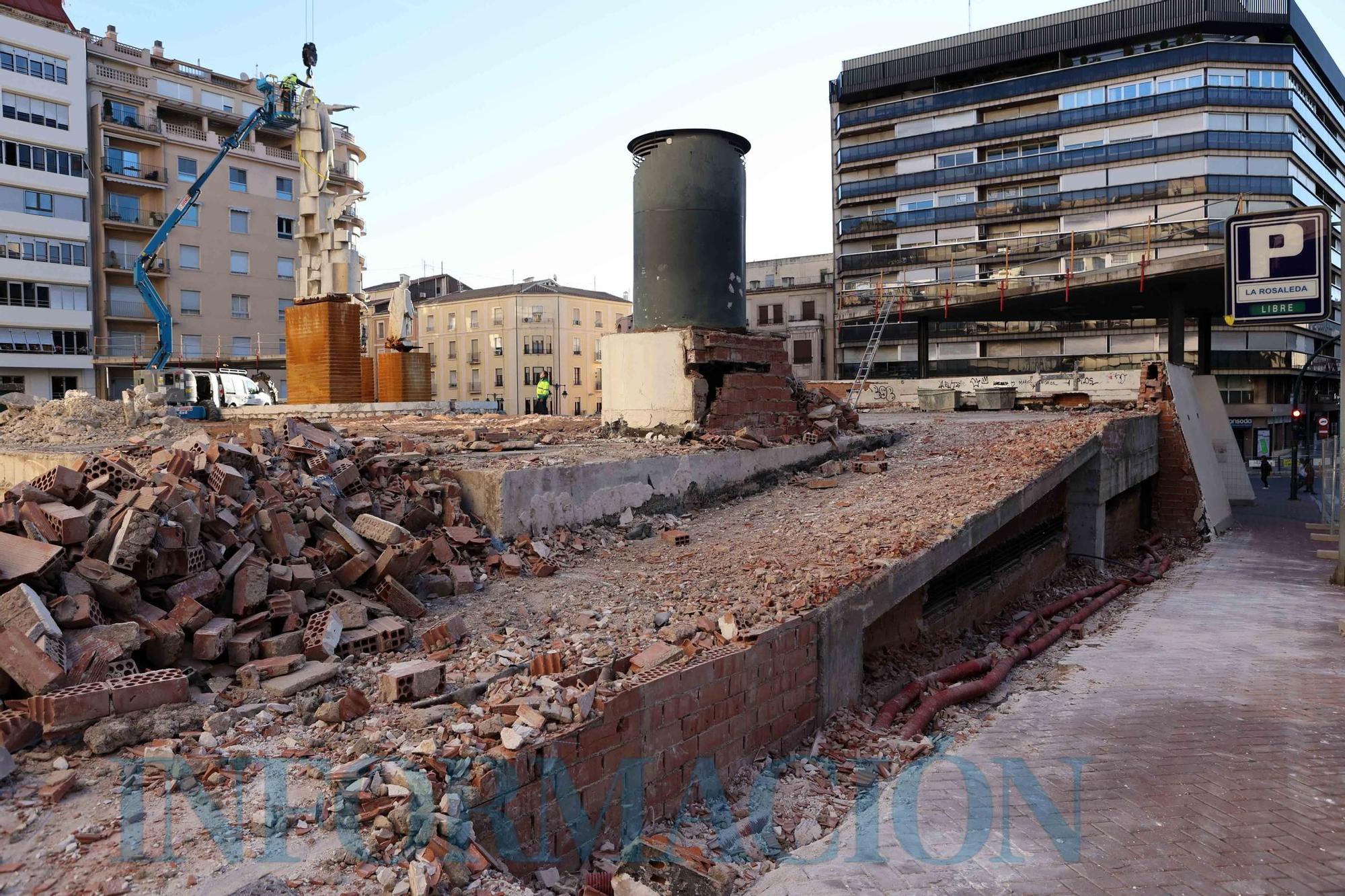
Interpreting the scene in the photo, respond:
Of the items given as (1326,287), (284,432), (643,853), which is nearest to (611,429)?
(284,432)

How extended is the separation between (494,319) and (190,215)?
2167 centimetres

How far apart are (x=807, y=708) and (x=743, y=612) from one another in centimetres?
71

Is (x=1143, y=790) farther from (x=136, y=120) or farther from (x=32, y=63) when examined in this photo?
(x=136, y=120)

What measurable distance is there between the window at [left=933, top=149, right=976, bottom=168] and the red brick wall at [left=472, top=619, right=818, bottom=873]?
51.6 metres

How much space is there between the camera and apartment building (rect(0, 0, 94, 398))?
1438 inches

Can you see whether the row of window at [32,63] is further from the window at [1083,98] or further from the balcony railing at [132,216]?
the window at [1083,98]

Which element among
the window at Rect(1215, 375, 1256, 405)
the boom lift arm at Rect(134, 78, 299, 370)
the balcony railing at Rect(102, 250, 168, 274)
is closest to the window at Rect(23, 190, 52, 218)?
the balcony railing at Rect(102, 250, 168, 274)

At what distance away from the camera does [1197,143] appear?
44.3m

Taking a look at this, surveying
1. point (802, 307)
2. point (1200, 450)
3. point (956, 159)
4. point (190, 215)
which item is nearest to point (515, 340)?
point (802, 307)

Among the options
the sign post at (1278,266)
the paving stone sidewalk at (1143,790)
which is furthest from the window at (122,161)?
the paving stone sidewalk at (1143,790)

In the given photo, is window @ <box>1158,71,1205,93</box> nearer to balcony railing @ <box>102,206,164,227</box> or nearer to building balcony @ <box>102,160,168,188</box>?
building balcony @ <box>102,160,168,188</box>

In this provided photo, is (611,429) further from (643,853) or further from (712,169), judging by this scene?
(643,853)

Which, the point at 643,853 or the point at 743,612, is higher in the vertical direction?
the point at 743,612

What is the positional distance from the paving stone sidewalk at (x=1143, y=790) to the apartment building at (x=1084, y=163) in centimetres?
3648
